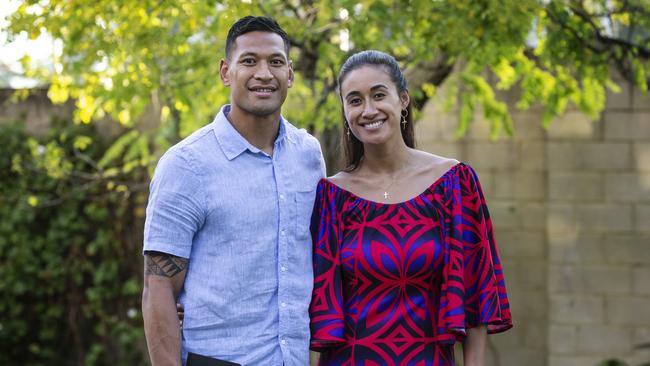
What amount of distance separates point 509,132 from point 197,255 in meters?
3.82

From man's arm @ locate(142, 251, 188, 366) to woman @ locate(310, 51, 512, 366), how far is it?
0.50 metres

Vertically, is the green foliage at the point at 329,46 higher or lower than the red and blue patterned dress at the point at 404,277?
higher

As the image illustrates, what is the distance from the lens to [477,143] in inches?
296

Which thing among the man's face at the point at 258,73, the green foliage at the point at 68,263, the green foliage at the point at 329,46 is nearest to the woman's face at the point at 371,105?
the man's face at the point at 258,73

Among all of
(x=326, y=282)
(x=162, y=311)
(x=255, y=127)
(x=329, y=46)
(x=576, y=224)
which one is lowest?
(x=162, y=311)

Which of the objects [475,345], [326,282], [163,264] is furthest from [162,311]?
[475,345]

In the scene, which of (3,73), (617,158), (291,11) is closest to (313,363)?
(291,11)

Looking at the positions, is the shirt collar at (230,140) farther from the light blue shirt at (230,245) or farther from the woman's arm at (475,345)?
the woman's arm at (475,345)

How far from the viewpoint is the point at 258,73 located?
11.1ft

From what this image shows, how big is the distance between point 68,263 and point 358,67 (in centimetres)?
532

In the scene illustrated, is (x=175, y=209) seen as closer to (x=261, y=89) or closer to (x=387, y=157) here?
(x=261, y=89)

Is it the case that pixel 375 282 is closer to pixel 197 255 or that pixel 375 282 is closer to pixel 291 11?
pixel 197 255

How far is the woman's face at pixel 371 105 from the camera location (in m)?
3.60

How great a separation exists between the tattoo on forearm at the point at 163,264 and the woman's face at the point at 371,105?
2.63 feet
